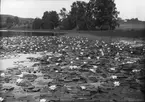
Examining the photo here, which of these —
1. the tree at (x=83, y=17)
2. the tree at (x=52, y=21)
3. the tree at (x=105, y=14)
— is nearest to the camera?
the tree at (x=105, y=14)

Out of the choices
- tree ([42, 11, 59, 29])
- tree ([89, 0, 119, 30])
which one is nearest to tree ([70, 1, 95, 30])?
tree ([89, 0, 119, 30])

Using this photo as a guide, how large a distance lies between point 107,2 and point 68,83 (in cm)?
4946

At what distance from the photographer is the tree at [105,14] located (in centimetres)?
5188

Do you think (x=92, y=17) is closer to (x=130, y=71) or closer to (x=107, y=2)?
(x=107, y=2)

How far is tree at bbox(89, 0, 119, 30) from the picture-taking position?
5188cm

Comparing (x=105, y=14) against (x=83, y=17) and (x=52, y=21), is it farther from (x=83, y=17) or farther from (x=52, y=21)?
(x=52, y=21)

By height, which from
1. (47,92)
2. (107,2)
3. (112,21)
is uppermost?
(107,2)

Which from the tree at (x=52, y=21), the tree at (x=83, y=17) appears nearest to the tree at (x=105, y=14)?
the tree at (x=83, y=17)

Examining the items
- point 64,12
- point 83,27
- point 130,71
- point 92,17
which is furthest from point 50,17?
point 130,71

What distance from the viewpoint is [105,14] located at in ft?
172

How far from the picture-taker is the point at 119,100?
5086 millimetres

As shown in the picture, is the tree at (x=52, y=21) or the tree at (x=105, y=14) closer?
the tree at (x=105, y=14)

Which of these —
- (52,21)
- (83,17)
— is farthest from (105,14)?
(52,21)

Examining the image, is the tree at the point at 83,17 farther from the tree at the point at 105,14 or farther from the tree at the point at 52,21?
the tree at the point at 52,21
